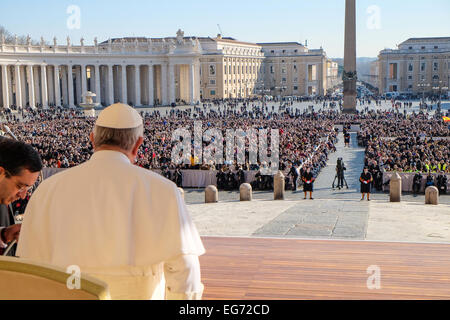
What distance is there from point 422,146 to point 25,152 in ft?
90.5

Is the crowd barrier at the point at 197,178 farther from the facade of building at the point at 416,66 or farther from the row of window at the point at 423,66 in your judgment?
the row of window at the point at 423,66

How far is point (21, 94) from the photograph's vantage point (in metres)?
77.8

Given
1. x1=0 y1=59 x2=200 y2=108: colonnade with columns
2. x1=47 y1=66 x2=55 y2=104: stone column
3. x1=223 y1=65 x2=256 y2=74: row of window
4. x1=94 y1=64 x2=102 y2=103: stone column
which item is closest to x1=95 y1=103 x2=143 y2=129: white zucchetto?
x1=0 y1=59 x2=200 y2=108: colonnade with columns

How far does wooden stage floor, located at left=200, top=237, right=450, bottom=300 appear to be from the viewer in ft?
17.0

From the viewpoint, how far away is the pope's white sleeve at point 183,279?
2.52 meters

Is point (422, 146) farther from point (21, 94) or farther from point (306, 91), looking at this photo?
point (306, 91)

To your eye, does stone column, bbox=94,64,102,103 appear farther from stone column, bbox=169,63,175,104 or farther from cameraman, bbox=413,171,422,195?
cameraman, bbox=413,171,422,195

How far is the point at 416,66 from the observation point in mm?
121250

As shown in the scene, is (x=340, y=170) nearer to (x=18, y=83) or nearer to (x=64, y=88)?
(x=18, y=83)

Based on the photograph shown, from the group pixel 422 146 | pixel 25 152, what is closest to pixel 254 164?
pixel 422 146

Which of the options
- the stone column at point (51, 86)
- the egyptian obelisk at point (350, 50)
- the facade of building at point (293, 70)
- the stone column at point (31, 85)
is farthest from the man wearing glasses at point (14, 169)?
the facade of building at point (293, 70)

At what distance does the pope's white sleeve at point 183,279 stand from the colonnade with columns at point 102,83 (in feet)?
250
